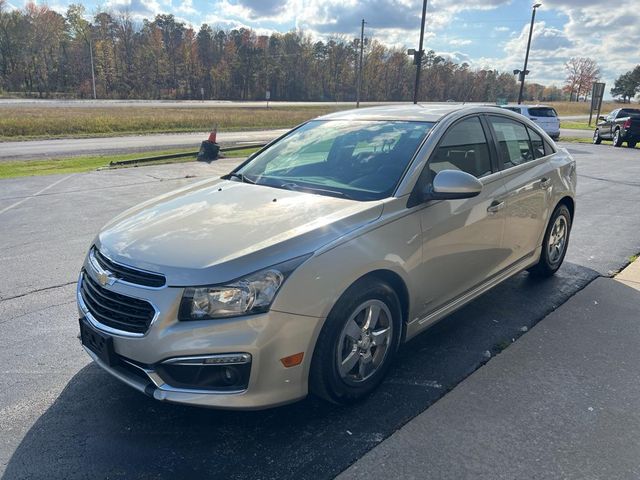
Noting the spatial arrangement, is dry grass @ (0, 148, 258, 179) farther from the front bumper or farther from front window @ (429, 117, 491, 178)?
front window @ (429, 117, 491, 178)

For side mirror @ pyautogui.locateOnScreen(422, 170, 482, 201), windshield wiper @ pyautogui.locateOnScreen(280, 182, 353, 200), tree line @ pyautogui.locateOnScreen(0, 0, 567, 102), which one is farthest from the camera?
tree line @ pyautogui.locateOnScreen(0, 0, 567, 102)

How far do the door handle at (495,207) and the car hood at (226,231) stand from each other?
1.27 m

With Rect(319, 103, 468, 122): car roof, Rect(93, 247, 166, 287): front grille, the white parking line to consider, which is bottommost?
the white parking line

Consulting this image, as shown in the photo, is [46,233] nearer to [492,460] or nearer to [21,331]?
[21,331]

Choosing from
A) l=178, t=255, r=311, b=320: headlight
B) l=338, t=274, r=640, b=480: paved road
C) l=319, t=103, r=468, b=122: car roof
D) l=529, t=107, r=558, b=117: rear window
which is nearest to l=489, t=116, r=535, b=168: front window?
l=319, t=103, r=468, b=122: car roof

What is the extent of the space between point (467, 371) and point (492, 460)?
2.94 ft

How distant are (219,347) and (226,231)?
2.28 ft

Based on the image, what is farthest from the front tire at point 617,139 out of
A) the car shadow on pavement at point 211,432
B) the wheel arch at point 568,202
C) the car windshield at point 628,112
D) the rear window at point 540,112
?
the car shadow on pavement at point 211,432

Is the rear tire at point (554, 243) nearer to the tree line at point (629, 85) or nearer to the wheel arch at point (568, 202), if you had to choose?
the wheel arch at point (568, 202)

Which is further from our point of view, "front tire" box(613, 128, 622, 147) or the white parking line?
"front tire" box(613, 128, 622, 147)

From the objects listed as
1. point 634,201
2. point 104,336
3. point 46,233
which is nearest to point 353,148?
point 104,336

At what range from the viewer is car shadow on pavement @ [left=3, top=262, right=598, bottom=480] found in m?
2.48

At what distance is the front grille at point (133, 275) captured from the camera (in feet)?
8.30

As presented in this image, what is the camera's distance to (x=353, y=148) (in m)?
3.84
